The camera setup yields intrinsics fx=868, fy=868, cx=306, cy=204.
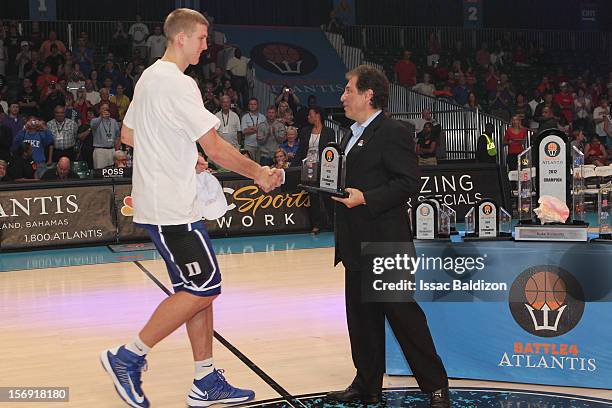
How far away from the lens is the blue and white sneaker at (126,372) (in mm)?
4555

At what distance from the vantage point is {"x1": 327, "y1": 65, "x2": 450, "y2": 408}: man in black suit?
4254 mm

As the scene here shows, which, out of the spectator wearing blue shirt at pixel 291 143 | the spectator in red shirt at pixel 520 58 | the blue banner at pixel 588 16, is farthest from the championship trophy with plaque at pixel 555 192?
the blue banner at pixel 588 16

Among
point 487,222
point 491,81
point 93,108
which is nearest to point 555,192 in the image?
point 487,222

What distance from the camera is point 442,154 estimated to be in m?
16.1

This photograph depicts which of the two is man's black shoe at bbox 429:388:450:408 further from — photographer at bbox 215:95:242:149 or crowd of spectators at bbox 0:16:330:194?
photographer at bbox 215:95:242:149

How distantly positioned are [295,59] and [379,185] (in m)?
19.1

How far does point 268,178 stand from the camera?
15.0ft

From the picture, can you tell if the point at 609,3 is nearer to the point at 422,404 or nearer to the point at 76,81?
the point at 76,81

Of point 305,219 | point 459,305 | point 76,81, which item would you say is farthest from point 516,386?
point 76,81

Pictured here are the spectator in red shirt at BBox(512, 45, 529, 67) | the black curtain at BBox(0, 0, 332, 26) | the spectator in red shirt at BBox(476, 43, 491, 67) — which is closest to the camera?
the black curtain at BBox(0, 0, 332, 26)

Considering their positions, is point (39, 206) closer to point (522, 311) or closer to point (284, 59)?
point (522, 311)

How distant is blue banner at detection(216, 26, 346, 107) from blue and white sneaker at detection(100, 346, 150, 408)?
16969mm

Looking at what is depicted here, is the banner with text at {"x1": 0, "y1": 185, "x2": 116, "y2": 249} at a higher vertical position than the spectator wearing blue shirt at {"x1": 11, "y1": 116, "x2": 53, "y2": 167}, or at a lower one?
lower

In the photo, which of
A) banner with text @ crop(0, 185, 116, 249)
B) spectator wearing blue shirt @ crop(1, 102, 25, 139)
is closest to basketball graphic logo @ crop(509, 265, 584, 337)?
banner with text @ crop(0, 185, 116, 249)
